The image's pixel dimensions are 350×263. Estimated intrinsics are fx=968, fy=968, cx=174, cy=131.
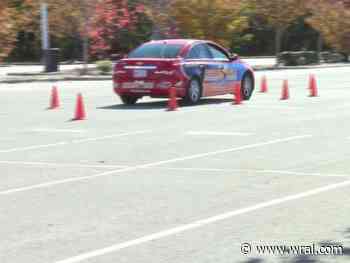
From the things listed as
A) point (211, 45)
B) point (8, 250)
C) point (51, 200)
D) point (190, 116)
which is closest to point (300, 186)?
point (51, 200)

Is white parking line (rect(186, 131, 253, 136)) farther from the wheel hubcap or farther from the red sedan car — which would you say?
the wheel hubcap

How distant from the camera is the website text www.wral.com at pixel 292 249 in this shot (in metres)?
7.19

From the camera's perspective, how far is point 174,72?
73.3 ft

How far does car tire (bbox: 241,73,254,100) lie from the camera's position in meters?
24.5

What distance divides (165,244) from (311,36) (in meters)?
65.6

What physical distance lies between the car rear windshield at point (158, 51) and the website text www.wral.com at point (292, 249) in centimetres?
1567

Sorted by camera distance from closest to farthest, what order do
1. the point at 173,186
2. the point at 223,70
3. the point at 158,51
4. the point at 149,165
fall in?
the point at 173,186, the point at 149,165, the point at 158,51, the point at 223,70

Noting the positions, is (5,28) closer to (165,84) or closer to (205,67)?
(205,67)

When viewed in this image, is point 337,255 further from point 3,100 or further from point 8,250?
point 3,100

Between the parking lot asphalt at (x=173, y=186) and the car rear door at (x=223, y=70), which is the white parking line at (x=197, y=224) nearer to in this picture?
the parking lot asphalt at (x=173, y=186)

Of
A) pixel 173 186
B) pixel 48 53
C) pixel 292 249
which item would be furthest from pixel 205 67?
pixel 48 53

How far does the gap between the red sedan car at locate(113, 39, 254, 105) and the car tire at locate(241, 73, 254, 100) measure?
0.38m

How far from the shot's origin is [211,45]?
79.5 ft

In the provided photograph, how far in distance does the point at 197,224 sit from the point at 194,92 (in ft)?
47.9
